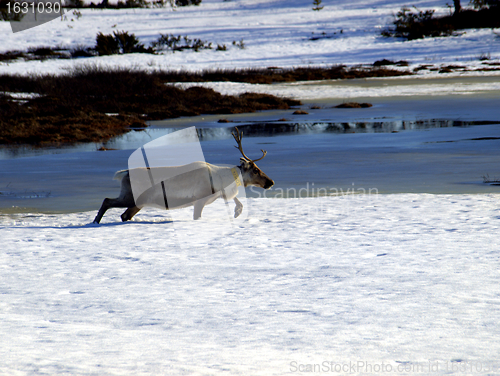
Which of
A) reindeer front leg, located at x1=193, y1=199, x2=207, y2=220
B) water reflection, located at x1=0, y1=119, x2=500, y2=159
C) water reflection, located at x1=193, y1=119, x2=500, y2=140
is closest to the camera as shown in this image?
reindeer front leg, located at x1=193, y1=199, x2=207, y2=220

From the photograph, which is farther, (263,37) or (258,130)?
(263,37)

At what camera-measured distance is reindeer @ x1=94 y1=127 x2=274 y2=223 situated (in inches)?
330

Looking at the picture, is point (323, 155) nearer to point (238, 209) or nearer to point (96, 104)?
point (238, 209)

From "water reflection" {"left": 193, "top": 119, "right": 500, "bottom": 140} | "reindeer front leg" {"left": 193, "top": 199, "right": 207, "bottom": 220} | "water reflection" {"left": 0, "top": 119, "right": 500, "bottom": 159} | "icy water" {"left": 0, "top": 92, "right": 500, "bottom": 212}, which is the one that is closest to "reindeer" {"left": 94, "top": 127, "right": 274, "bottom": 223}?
"reindeer front leg" {"left": 193, "top": 199, "right": 207, "bottom": 220}

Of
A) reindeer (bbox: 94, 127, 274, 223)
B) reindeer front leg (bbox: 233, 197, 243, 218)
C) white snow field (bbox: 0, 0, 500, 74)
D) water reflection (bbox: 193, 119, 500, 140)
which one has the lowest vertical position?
water reflection (bbox: 193, 119, 500, 140)

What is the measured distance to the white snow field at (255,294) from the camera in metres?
3.99

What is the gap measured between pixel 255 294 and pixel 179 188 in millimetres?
3313

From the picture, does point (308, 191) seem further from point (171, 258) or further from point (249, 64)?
point (249, 64)

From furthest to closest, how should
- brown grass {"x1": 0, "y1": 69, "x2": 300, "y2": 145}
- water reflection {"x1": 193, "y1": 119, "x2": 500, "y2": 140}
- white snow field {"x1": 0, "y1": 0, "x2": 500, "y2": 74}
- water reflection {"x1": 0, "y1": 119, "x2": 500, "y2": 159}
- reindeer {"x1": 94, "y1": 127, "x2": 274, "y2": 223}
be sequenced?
white snow field {"x1": 0, "y1": 0, "x2": 500, "y2": 74}, brown grass {"x1": 0, "y1": 69, "x2": 300, "y2": 145}, water reflection {"x1": 193, "y1": 119, "x2": 500, "y2": 140}, water reflection {"x1": 0, "y1": 119, "x2": 500, "y2": 159}, reindeer {"x1": 94, "y1": 127, "x2": 274, "y2": 223}

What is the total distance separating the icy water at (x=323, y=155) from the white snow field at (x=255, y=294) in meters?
2.23

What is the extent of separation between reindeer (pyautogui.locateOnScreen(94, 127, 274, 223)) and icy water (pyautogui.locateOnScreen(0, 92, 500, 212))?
1.82 meters

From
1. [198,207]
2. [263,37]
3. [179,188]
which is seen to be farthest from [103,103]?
[263,37]

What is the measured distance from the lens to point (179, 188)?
27.7 ft

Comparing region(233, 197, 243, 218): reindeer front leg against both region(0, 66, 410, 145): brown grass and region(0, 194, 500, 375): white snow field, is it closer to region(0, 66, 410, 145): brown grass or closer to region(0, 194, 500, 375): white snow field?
region(0, 194, 500, 375): white snow field
